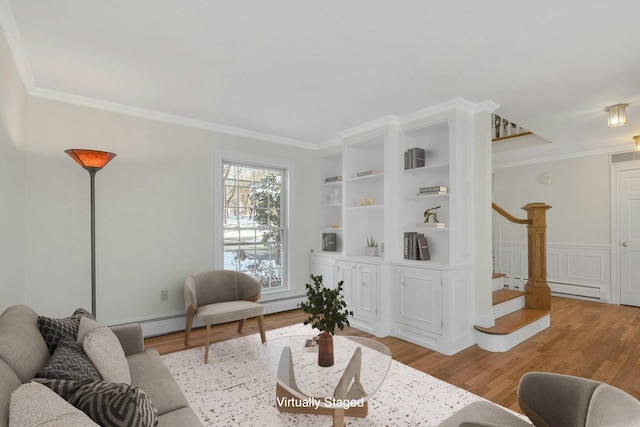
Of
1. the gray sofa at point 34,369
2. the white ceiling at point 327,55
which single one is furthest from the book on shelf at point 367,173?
the gray sofa at point 34,369

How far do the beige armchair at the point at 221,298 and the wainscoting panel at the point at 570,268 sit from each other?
16.1 feet

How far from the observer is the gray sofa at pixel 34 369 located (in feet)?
3.99

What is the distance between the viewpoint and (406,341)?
143 inches

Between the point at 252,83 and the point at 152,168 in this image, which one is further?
the point at 152,168

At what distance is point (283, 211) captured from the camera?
16.3ft

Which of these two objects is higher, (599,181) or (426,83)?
(426,83)

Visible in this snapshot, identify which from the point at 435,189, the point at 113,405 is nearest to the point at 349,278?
the point at 435,189

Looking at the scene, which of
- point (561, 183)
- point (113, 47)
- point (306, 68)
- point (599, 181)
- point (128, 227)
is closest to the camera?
point (113, 47)

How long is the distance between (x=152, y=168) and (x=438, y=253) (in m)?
3.42

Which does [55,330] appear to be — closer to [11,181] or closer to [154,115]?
[11,181]

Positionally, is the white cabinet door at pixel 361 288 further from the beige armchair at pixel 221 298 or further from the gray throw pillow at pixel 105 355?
the gray throw pillow at pixel 105 355

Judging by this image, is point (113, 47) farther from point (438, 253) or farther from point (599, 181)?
point (599, 181)

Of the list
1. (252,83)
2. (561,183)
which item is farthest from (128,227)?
(561,183)

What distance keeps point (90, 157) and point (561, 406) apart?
3.67 m
